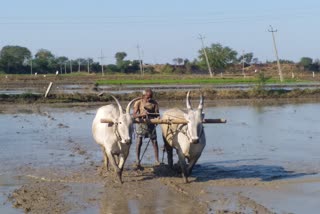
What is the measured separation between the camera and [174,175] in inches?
456

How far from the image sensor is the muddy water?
9.13m

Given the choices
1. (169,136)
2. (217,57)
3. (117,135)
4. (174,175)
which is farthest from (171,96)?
(217,57)

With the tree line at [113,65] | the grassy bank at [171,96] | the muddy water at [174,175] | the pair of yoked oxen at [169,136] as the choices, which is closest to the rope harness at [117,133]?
the pair of yoked oxen at [169,136]

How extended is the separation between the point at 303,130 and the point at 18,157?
33.1ft

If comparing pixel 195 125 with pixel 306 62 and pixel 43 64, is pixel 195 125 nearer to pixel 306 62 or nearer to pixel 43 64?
pixel 43 64

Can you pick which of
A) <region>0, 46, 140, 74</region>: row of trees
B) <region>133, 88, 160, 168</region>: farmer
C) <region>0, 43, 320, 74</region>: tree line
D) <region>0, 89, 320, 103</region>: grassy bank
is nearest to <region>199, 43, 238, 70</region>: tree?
<region>0, 43, 320, 74</region>: tree line

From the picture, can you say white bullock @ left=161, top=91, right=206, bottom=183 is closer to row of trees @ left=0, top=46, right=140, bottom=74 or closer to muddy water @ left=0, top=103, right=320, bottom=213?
muddy water @ left=0, top=103, right=320, bottom=213

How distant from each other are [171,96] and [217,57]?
5609 cm

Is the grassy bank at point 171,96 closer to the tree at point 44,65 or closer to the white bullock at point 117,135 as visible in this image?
the white bullock at point 117,135

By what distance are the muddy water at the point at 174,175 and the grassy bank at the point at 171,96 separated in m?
11.1

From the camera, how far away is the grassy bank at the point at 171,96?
31672mm

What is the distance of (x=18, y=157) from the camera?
45.8 ft

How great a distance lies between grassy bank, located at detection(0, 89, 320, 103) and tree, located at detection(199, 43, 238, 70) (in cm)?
5116

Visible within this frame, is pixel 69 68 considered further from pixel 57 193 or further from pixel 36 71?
pixel 57 193
